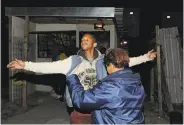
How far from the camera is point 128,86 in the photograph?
2.91 m

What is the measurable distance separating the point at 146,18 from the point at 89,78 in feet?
78.1

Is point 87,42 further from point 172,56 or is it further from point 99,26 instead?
A: point 99,26

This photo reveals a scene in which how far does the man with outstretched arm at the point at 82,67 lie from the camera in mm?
4418

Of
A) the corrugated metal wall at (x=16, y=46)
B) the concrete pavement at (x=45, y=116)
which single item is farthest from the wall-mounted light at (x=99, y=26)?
the concrete pavement at (x=45, y=116)

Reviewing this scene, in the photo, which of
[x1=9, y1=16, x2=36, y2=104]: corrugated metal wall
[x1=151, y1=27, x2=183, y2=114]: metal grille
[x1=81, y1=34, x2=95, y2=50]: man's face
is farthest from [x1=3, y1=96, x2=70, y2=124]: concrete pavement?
[x1=81, y1=34, x2=95, y2=50]: man's face

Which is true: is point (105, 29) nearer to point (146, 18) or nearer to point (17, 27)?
point (17, 27)

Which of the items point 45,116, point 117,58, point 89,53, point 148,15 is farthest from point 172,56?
point 148,15

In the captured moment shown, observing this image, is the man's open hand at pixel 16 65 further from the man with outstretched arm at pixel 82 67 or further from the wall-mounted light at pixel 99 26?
the wall-mounted light at pixel 99 26

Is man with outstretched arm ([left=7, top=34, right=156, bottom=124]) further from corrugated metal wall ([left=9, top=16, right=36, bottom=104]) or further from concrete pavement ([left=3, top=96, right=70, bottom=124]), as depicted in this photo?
corrugated metal wall ([left=9, top=16, right=36, bottom=104])

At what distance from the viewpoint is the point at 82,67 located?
182 inches

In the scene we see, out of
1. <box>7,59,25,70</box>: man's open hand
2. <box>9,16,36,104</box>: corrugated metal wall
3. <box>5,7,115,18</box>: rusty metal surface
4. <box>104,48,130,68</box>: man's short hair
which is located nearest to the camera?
<box>104,48,130,68</box>: man's short hair

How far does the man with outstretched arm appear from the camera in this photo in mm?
4418

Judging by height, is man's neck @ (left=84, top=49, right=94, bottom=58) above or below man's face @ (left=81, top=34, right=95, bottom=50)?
below

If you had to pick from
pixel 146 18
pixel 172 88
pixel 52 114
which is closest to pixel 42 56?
pixel 52 114
